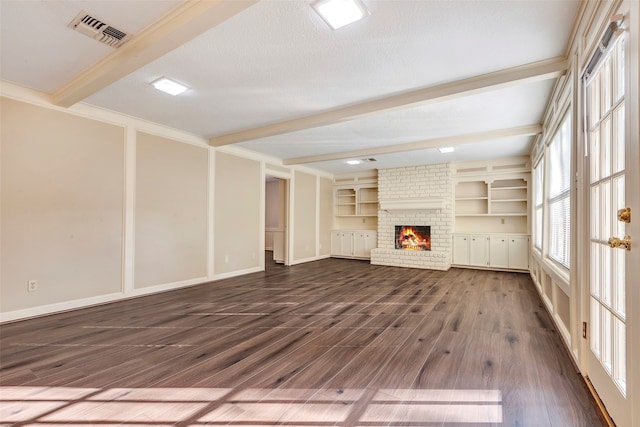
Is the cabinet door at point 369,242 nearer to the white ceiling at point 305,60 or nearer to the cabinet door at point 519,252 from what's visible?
the cabinet door at point 519,252

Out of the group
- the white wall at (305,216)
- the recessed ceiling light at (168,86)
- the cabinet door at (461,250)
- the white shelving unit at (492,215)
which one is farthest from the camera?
the white wall at (305,216)

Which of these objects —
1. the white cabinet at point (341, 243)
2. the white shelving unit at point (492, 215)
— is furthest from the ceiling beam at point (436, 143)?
the white cabinet at point (341, 243)

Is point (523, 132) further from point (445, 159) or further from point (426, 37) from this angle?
point (426, 37)

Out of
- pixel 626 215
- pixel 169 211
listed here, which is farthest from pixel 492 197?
pixel 169 211

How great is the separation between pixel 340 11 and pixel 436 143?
11.7ft

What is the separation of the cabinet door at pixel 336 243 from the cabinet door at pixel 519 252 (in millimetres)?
4103

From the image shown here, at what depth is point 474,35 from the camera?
2193 millimetres

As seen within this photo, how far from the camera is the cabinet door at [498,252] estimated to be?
20.1 feet

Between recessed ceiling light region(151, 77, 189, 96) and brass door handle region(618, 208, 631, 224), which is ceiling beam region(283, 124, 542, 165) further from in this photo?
brass door handle region(618, 208, 631, 224)

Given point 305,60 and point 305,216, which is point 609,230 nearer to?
point 305,60

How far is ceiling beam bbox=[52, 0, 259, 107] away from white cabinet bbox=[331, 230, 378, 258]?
6.44m

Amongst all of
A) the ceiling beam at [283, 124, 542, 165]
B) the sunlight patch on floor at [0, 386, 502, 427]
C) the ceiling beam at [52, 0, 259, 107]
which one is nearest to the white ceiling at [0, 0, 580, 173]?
the ceiling beam at [52, 0, 259, 107]

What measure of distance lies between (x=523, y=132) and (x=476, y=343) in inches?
130

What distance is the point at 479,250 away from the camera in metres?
6.43
